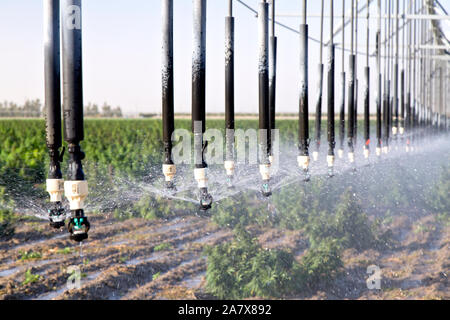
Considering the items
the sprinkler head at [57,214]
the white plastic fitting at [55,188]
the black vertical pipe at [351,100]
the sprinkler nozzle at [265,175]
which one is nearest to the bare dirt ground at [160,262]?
the black vertical pipe at [351,100]

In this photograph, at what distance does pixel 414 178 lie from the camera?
95.8 feet

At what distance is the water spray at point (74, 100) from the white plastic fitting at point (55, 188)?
38cm

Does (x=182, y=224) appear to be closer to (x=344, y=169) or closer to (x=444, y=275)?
(x=444, y=275)

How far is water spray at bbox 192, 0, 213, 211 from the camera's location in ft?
24.9

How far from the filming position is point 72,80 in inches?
217

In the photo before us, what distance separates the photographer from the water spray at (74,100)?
547cm

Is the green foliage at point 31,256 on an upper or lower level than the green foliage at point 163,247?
upper

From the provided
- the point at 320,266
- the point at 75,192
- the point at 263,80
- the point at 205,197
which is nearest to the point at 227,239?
the point at 320,266

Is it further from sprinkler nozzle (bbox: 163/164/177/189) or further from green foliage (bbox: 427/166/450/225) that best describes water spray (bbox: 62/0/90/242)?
green foliage (bbox: 427/166/450/225)

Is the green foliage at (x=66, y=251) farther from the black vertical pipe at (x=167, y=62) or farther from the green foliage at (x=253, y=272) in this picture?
the black vertical pipe at (x=167, y=62)

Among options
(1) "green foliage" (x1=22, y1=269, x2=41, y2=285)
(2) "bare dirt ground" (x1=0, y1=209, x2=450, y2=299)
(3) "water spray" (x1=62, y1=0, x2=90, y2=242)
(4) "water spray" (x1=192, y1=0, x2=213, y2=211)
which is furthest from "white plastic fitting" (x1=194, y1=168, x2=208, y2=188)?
(1) "green foliage" (x1=22, y1=269, x2=41, y2=285)

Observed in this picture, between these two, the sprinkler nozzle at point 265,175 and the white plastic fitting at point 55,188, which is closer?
the white plastic fitting at point 55,188
